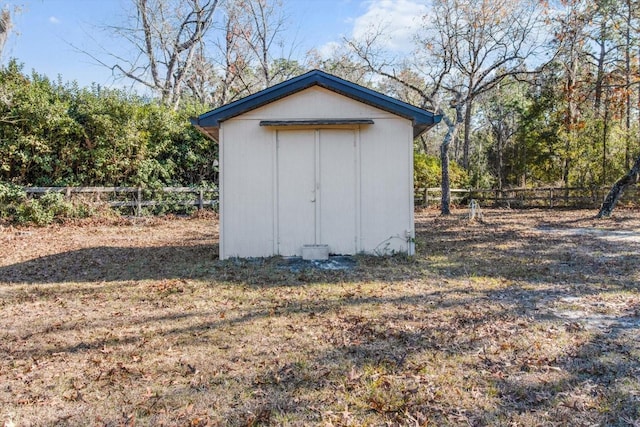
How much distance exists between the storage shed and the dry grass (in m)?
0.67

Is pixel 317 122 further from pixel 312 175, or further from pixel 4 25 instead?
pixel 4 25

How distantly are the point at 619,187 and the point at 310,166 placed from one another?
10.3 meters

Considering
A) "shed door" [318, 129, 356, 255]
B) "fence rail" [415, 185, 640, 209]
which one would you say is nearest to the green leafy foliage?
"shed door" [318, 129, 356, 255]

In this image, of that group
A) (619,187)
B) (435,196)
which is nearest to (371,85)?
(435,196)

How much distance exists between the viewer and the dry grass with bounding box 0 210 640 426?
250cm

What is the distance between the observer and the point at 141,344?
3.52 meters

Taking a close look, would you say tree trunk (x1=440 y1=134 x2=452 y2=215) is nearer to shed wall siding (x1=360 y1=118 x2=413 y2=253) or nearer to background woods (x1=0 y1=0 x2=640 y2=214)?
background woods (x1=0 y1=0 x2=640 y2=214)

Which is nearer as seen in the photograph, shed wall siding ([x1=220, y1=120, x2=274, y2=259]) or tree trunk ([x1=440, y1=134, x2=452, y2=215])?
shed wall siding ([x1=220, y1=120, x2=274, y2=259])

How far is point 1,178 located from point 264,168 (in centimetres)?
884

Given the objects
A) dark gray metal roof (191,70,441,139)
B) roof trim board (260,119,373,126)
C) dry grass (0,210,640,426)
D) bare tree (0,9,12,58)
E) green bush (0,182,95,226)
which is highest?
bare tree (0,9,12,58)

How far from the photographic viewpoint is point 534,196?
694 inches

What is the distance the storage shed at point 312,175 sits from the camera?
7004mm

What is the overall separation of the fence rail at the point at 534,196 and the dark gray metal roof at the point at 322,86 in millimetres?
12027

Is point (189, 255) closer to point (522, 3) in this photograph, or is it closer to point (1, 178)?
point (1, 178)
